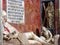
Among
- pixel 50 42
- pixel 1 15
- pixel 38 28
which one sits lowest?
pixel 50 42

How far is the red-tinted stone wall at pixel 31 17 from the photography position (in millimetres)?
2289

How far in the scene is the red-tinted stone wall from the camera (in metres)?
2.29

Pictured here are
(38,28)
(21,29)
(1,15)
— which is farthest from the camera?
(38,28)

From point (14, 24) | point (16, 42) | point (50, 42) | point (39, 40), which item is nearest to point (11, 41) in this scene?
point (16, 42)

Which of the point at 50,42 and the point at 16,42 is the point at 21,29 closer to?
the point at 16,42

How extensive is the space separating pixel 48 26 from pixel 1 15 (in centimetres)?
70

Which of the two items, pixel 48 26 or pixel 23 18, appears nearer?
pixel 23 18

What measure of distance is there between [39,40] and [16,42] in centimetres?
33

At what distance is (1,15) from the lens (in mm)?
2088

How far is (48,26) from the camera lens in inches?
98.0

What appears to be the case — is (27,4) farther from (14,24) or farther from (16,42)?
(16,42)

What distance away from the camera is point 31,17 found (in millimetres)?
2352

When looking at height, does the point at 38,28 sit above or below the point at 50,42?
above

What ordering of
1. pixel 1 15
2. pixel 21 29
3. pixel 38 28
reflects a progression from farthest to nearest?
pixel 38 28, pixel 21 29, pixel 1 15
